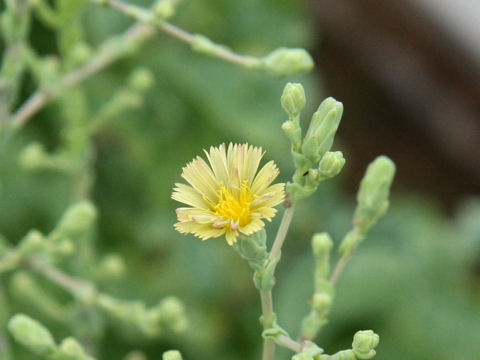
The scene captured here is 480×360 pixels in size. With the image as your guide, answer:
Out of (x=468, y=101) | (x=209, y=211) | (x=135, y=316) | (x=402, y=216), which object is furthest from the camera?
(x=468, y=101)

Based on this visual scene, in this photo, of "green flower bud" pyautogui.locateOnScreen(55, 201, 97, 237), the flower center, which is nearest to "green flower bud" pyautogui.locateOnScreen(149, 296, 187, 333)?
"green flower bud" pyautogui.locateOnScreen(55, 201, 97, 237)

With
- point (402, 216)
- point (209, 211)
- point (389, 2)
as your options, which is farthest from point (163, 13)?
point (389, 2)

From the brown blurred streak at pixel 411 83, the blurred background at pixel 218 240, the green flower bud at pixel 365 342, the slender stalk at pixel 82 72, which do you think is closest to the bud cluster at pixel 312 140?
the green flower bud at pixel 365 342

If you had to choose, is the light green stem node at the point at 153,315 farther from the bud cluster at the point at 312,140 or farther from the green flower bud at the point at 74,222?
the bud cluster at the point at 312,140

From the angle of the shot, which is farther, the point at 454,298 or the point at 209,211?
the point at 454,298

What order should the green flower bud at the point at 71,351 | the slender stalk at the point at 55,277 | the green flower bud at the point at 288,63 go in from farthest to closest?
the slender stalk at the point at 55,277
the green flower bud at the point at 288,63
the green flower bud at the point at 71,351

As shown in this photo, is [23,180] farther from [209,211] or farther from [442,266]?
[209,211]

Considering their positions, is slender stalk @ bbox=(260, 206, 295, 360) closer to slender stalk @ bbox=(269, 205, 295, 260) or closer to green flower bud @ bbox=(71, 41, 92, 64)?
slender stalk @ bbox=(269, 205, 295, 260)
